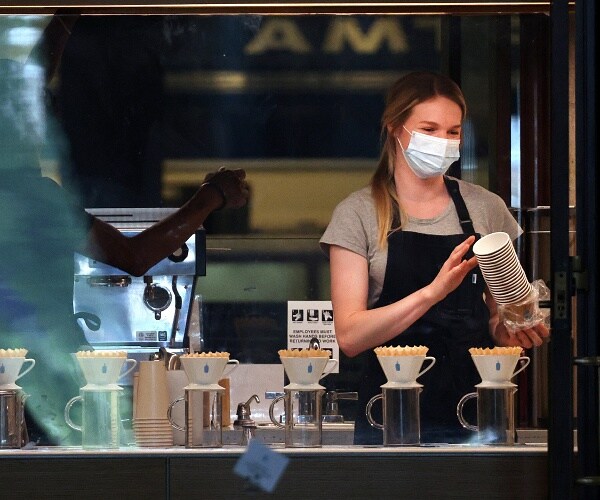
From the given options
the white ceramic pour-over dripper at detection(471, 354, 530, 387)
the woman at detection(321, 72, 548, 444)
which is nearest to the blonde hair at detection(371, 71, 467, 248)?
the woman at detection(321, 72, 548, 444)

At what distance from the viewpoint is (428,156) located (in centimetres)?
393

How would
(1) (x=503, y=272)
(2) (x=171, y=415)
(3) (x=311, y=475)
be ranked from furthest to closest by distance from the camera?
1. (1) (x=503, y=272)
2. (2) (x=171, y=415)
3. (3) (x=311, y=475)

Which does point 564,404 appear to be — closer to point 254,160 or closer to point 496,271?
point 496,271

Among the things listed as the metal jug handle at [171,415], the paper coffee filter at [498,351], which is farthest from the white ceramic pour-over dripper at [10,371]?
the paper coffee filter at [498,351]

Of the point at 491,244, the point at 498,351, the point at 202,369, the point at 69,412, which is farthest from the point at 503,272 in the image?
the point at 69,412

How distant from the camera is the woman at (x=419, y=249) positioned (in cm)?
387

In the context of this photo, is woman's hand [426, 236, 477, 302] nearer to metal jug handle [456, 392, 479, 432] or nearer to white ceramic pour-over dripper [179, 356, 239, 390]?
metal jug handle [456, 392, 479, 432]

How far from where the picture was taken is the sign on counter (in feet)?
12.8

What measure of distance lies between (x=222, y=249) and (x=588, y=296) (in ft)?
3.77

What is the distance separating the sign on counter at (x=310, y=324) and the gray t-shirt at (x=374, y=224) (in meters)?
0.14

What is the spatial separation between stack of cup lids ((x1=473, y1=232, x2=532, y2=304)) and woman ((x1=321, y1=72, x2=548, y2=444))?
0.18 ft

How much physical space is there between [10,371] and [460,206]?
1464 mm

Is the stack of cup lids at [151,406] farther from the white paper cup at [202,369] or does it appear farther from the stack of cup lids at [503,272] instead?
the stack of cup lids at [503,272]

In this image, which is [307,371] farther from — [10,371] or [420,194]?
[10,371]
